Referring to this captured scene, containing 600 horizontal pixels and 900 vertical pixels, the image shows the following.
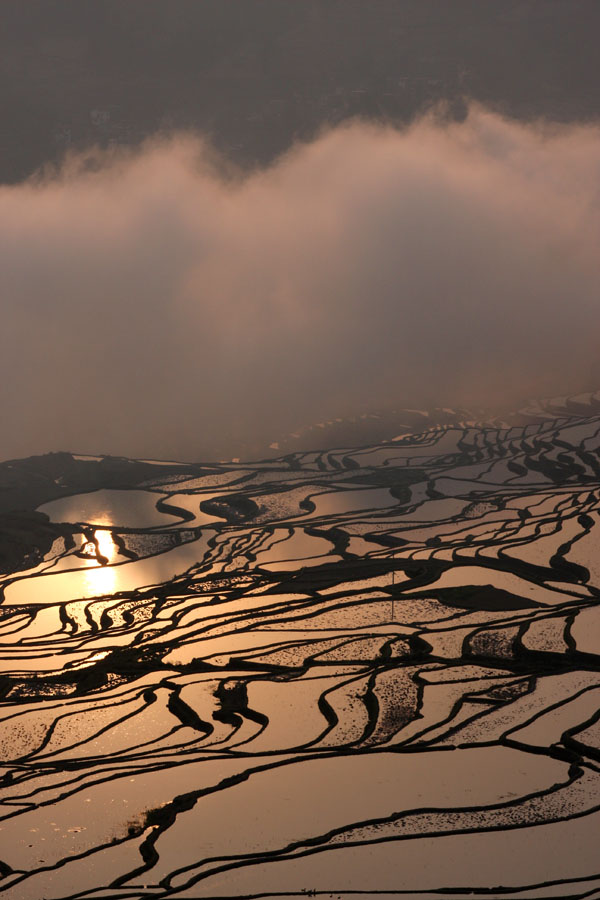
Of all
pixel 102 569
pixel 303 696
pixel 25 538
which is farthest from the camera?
pixel 25 538

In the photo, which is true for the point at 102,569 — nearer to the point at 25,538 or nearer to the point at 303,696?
the point at 25,538

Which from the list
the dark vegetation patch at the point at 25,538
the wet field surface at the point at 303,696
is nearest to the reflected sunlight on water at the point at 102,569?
the wet field surface at the point at 303,696

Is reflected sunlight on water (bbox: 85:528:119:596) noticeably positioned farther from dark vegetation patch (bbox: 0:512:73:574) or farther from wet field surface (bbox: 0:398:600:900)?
dark vegetation patch (bbox: 0:512:73:574)

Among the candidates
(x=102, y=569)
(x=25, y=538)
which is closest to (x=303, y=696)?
(x=102, y=569)

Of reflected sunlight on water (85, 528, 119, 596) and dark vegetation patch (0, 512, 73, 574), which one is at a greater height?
dark vegetation patch (0, 512, 73, 574)

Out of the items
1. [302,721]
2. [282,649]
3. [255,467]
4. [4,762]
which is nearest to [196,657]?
[282,649]

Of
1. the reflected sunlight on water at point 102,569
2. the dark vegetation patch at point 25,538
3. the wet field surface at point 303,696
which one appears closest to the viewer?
the wet field surface at point 303,696

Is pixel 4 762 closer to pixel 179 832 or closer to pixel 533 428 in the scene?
pixel 179 832

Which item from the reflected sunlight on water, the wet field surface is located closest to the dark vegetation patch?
the wet field surface

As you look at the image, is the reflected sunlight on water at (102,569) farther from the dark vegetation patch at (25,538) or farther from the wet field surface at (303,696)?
the dark vegetation patch at (25,538)
